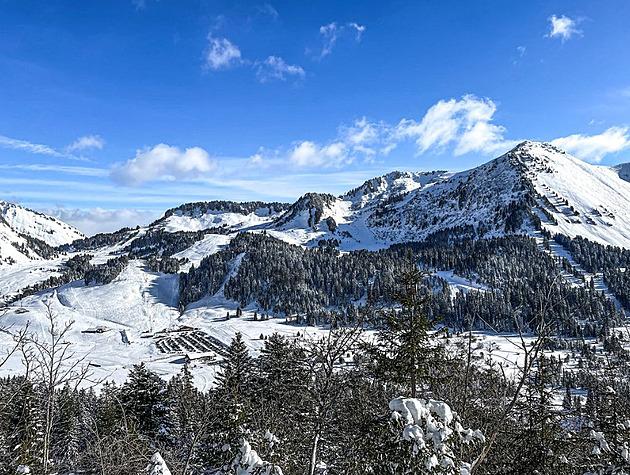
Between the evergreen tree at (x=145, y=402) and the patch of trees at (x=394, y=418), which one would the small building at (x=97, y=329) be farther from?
the patch of trees at (x=394, y=418)

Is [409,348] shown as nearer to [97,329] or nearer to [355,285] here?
[97,329]

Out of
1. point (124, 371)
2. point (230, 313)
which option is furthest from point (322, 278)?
point (124, 371)

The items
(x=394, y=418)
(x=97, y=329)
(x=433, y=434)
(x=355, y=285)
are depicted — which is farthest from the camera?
(x=355, y=285)

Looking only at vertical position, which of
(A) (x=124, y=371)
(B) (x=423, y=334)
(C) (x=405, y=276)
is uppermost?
(C) (x=405, y=276)

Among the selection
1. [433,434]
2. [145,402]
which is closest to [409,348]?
[433,434]

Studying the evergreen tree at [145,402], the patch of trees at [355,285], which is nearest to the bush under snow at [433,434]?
the evergreen tree at [145,402]

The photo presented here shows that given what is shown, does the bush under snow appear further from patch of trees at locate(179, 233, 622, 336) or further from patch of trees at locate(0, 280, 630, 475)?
patch of trees at locate(179, 233, 622, 336)

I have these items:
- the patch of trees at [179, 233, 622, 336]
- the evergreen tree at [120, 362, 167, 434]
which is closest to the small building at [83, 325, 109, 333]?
the patch of trees at [179, 233, 622, 336]

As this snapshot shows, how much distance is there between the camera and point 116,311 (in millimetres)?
158500

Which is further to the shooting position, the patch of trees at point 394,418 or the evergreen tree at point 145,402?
the evergreen tree at point 145,402

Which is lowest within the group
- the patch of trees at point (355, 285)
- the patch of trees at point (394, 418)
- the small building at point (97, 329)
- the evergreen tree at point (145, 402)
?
the small building at point (97, 329)

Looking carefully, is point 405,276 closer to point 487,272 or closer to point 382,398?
point 382,398

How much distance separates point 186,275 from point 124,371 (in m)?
105

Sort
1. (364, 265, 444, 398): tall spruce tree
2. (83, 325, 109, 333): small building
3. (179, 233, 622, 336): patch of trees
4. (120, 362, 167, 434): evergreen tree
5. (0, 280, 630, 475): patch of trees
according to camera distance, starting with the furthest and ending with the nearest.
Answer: (179, 233, 622, 336): patch of trees → (83, 325, 109, 333): small building → (120, 362, 167, 434): evergreen tree → (364, 265, 444, 398): tall spruce tree → (0, 280, 630, 475): patch of trees
